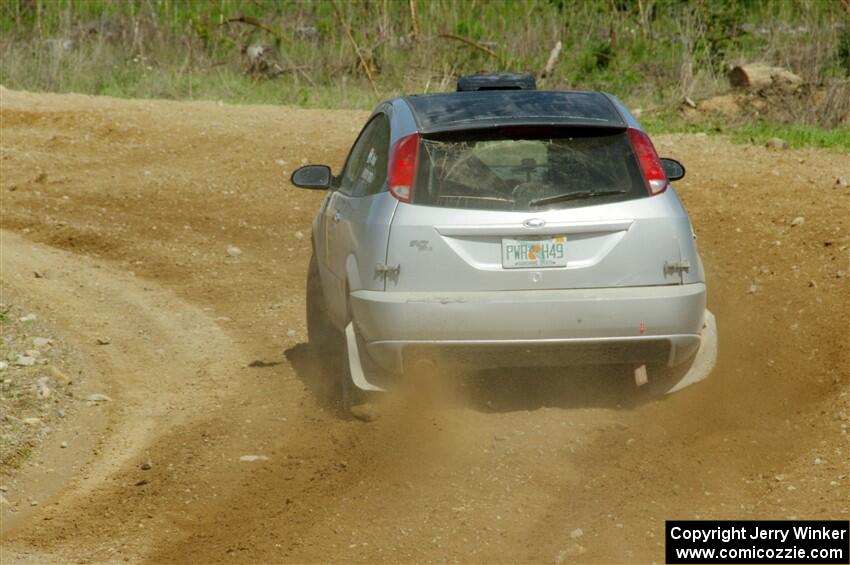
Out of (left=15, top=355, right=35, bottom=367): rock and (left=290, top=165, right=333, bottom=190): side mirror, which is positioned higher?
(left=290, top=165, right=333, bottom=190): side mirror

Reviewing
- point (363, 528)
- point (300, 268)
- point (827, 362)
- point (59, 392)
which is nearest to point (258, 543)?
point (363, 528)

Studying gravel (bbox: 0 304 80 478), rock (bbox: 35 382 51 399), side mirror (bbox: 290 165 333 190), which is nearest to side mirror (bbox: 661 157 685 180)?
side mirror (bbox: 290 165 333 190)

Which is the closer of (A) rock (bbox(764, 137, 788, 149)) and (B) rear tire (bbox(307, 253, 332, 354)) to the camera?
(B) rear tire (bbox(307, 253, 332, 354))

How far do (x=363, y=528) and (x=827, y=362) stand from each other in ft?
11.8

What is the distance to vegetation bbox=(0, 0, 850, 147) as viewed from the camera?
18719 mm

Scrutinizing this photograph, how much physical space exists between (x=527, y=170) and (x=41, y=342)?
407 cm

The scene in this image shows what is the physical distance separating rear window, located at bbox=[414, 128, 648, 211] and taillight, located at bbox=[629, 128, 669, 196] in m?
0.04

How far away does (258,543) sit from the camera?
19.2ft

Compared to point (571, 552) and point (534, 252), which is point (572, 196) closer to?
point (534, 252)

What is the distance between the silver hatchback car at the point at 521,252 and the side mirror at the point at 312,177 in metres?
1.21

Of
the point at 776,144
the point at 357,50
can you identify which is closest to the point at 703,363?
the point at 776,144

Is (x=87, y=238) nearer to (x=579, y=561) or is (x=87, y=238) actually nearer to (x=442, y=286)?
(x=442, y=286)

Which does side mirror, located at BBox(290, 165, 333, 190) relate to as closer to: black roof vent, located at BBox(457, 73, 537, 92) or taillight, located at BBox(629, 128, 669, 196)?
black roof vent, located at BBox(457, 73, 537, 92)

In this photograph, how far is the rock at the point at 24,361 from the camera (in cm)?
898
